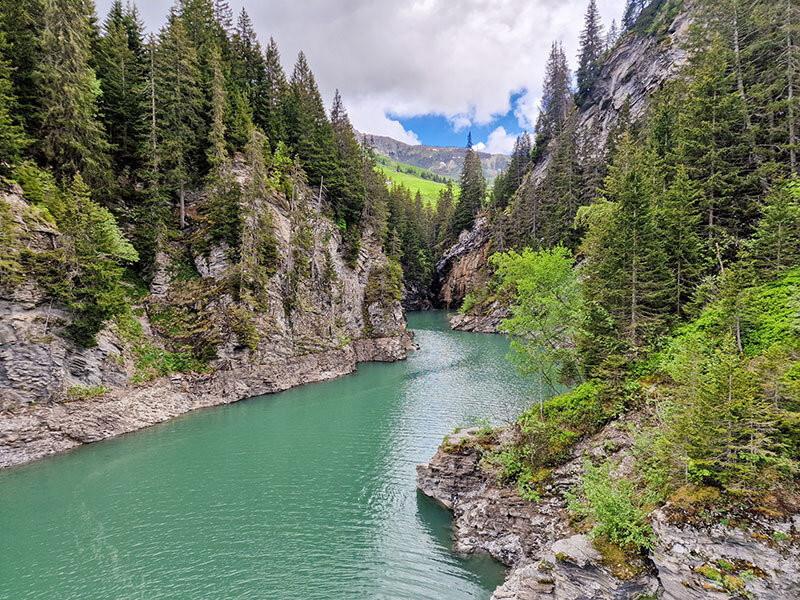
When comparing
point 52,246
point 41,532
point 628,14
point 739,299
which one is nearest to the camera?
point 739,299

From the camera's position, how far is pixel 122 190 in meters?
36.2

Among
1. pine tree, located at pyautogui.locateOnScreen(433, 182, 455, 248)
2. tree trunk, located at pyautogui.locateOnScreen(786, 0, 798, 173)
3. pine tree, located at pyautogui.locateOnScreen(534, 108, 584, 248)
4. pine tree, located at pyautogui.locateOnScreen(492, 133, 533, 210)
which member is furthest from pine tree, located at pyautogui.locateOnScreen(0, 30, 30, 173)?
pine tree, located at pyautogui.locateOnScreen(433, 182, 455, 248)

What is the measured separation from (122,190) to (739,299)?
4413 centimetres

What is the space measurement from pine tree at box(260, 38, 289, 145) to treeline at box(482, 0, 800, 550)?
39609 mm

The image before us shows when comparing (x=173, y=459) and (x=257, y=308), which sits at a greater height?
(x=257, y=308)

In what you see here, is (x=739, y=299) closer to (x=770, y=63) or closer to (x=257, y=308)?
(x=770, y=63)

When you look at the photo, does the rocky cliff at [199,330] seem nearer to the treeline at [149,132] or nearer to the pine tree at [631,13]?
the treeline at [149,132]

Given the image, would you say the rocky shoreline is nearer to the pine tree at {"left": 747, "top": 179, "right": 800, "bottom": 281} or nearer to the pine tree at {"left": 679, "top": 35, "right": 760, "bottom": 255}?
the pine tree at {"left": 747, "top": 179, "right": 800, "bottom": 281}

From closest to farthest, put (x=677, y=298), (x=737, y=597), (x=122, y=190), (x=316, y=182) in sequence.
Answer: (x=737, y=597) < (x=677, y=298) < (x=122, y=190) < (x=316, y=182)

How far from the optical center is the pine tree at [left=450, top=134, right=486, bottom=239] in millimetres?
90938

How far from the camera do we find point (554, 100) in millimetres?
84562

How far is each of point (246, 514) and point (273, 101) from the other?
51.5 metres

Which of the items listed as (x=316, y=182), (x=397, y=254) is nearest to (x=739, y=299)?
(x=316, y=182)

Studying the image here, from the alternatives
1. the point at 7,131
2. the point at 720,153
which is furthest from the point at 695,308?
the point at 7,131
